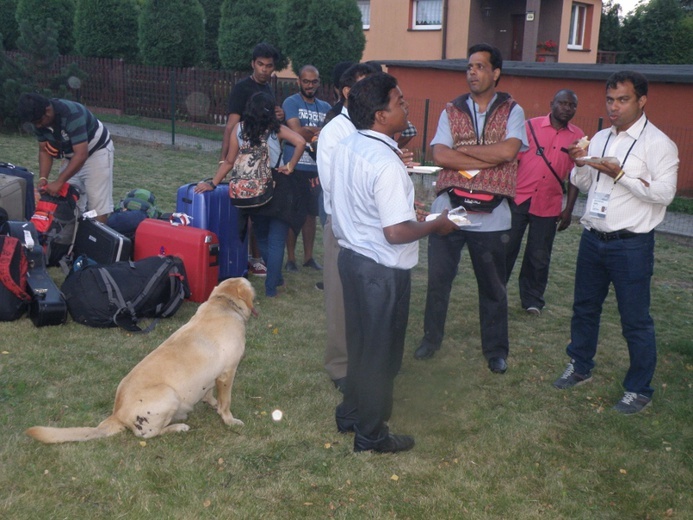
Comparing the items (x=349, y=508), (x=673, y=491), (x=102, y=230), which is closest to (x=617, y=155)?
(x=673, y=491)

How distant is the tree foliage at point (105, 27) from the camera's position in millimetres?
22906

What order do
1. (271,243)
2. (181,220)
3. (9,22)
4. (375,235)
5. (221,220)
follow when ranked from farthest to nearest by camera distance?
(9,22) < (221,220) < (181,220) < (271,243) < (375,235)

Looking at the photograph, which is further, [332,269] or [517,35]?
[517,35]

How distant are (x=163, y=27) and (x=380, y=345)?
19.7 meters

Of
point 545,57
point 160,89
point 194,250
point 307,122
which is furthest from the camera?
point 545,57

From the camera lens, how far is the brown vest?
16.7 ft

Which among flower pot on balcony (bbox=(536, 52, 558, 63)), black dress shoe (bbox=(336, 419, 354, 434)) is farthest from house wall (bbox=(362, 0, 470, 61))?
black dress shoe (bbox=(336, 419, 354, 434))

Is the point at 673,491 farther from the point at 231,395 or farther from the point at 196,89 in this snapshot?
the point at 196,89

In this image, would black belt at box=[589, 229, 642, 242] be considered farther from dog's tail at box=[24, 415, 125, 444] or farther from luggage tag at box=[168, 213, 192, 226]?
luggage tag at box=[168, 213, 192, 226]

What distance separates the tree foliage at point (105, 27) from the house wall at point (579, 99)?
9201 mm

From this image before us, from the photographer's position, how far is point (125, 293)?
19.5 ft

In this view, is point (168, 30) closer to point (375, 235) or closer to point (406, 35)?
point (406, 35)

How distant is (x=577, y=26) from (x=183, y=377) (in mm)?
25467

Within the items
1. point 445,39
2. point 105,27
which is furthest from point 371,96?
point 105,27
